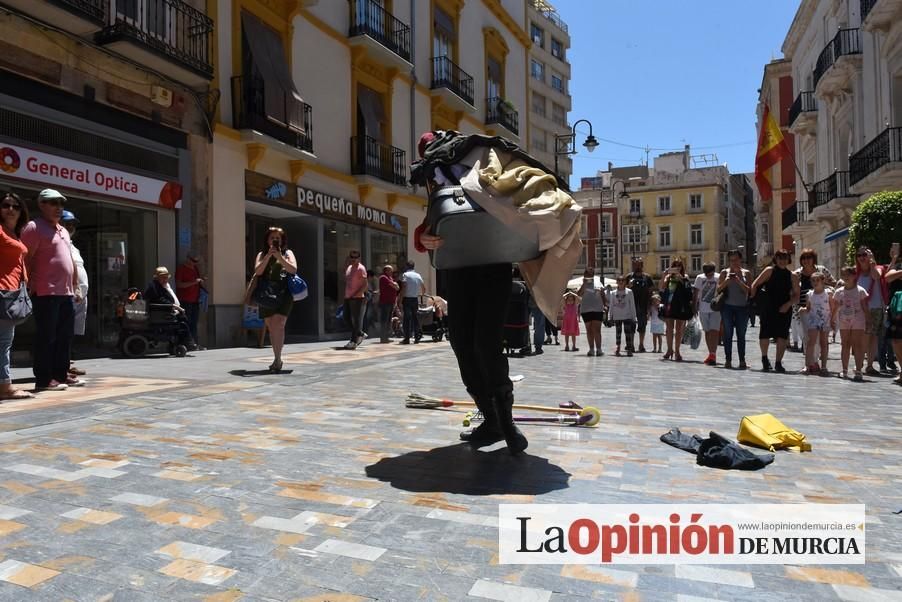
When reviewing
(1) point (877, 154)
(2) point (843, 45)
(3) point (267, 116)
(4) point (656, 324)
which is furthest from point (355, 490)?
(2) point (843, 45)

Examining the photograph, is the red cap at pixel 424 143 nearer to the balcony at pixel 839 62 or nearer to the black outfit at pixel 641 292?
the black outfit at pixel 641 292

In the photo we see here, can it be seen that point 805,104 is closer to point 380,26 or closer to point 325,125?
point 380,26

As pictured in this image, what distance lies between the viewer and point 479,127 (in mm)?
25438

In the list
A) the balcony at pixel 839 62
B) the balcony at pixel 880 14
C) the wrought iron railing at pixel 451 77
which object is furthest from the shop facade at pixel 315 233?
the balcony at pixel 839 62

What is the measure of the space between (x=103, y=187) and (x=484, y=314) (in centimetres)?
942

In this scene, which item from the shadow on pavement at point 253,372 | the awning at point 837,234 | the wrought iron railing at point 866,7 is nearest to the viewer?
the shadow on pavement at point 253,372

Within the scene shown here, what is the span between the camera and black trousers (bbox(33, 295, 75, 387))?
5859mm

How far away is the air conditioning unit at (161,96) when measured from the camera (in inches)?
448

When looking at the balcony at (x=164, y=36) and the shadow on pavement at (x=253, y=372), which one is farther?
the balcony at (x=164, y=36)

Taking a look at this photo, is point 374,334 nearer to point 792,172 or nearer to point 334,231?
point 334,231

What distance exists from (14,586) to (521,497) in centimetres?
187

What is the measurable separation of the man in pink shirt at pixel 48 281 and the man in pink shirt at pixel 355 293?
5.89 m

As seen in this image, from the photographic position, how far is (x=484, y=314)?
3.38 meters

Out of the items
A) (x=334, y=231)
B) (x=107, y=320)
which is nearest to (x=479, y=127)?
(x=334, y=231)
